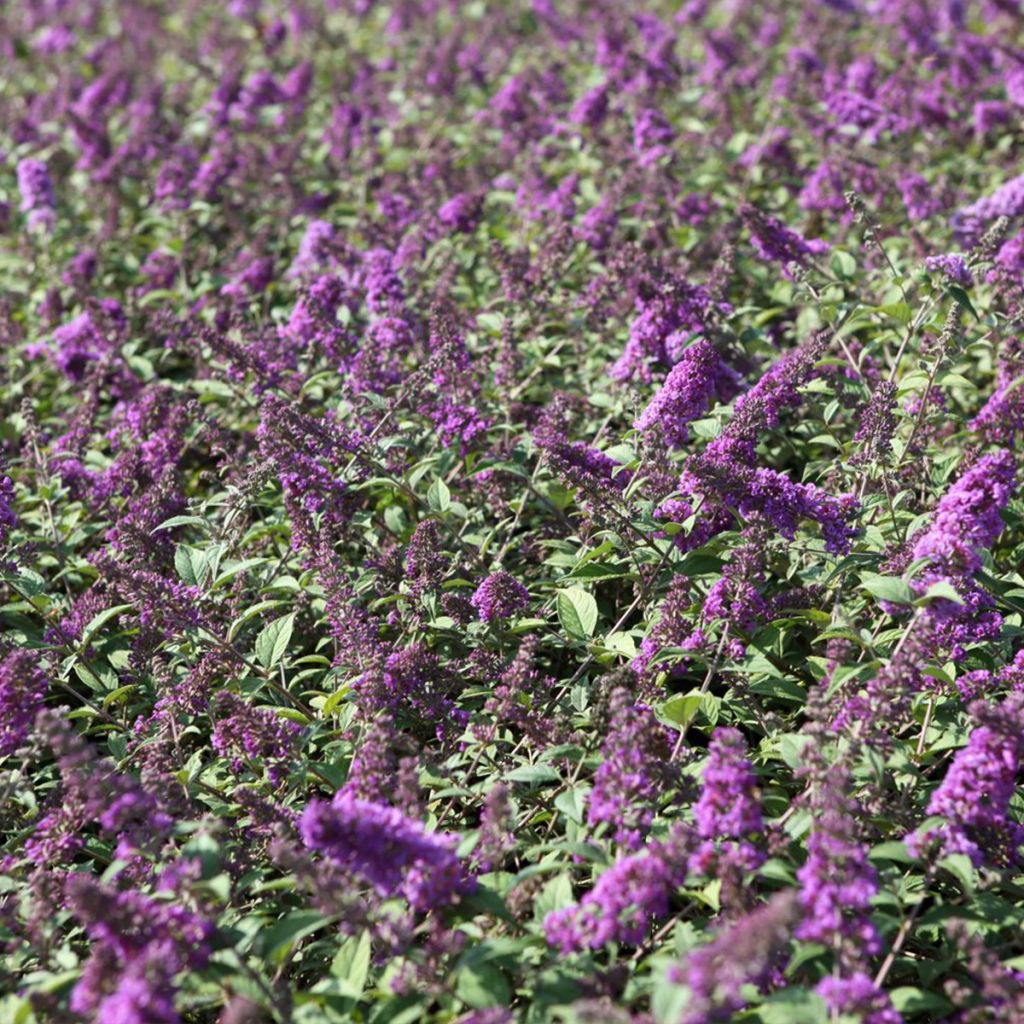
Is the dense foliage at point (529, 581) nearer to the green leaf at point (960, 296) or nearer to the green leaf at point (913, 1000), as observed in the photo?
the green leaf at point (913, 1000)

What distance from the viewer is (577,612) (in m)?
5.04

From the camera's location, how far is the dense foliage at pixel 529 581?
3.55m

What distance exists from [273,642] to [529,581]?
1369 millimetres

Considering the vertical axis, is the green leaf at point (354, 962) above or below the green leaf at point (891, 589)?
below

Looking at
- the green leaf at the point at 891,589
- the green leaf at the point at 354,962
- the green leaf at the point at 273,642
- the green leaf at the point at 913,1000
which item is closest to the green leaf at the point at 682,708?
the green leaf at the point at 891,589

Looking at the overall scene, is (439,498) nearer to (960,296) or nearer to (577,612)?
(577,612)

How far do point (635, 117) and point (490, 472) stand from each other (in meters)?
4.49

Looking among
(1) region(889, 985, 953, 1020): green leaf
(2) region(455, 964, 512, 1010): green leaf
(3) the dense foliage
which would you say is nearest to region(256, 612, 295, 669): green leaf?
(3) the dense foliage

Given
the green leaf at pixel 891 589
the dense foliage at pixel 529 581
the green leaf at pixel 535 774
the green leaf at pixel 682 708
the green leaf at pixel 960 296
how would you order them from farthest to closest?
the green leaf at pixel 960 296 < the green leaf at pixel 682 708 < the green leaf at pixel 535 774 < the green leaf at pixel 891 589 < the dense foliage at pixel 529 581

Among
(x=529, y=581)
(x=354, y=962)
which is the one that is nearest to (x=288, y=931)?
(x=354, y=962)

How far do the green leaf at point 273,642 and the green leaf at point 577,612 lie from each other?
109 centimetres

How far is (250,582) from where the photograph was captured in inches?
225

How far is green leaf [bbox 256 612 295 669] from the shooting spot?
498 centimetres

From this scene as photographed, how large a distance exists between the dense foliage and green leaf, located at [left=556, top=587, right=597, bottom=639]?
2 cm
